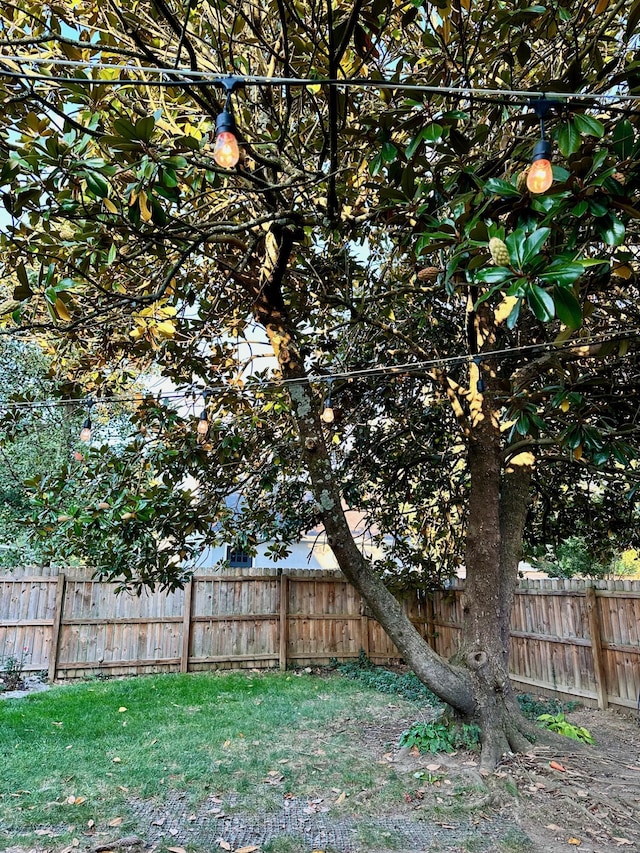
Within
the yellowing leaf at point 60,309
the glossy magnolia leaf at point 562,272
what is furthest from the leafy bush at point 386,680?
the glossy magnolia leaf at point 562,272

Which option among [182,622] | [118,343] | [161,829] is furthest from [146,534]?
[182,622]

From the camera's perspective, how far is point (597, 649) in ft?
19.5

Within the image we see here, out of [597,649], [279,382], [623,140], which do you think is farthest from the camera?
[597,649]

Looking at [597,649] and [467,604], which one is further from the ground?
[467,604]

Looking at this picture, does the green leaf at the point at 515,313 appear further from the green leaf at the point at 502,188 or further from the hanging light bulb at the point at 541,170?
the green leaf at the point at 502,188

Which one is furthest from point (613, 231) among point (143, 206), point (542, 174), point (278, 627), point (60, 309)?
point (278, 627)

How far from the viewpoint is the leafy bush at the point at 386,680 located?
258 inches

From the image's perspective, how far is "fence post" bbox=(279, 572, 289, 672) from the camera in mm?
8320

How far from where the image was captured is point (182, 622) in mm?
8070

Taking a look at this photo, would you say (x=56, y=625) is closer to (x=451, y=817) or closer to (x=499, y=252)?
(x=451, y=817)

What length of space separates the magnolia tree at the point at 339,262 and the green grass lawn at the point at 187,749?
113 centimetres

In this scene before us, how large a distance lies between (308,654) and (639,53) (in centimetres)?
809

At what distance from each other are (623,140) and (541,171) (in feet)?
2.31

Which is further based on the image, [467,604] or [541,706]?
[541,706]
